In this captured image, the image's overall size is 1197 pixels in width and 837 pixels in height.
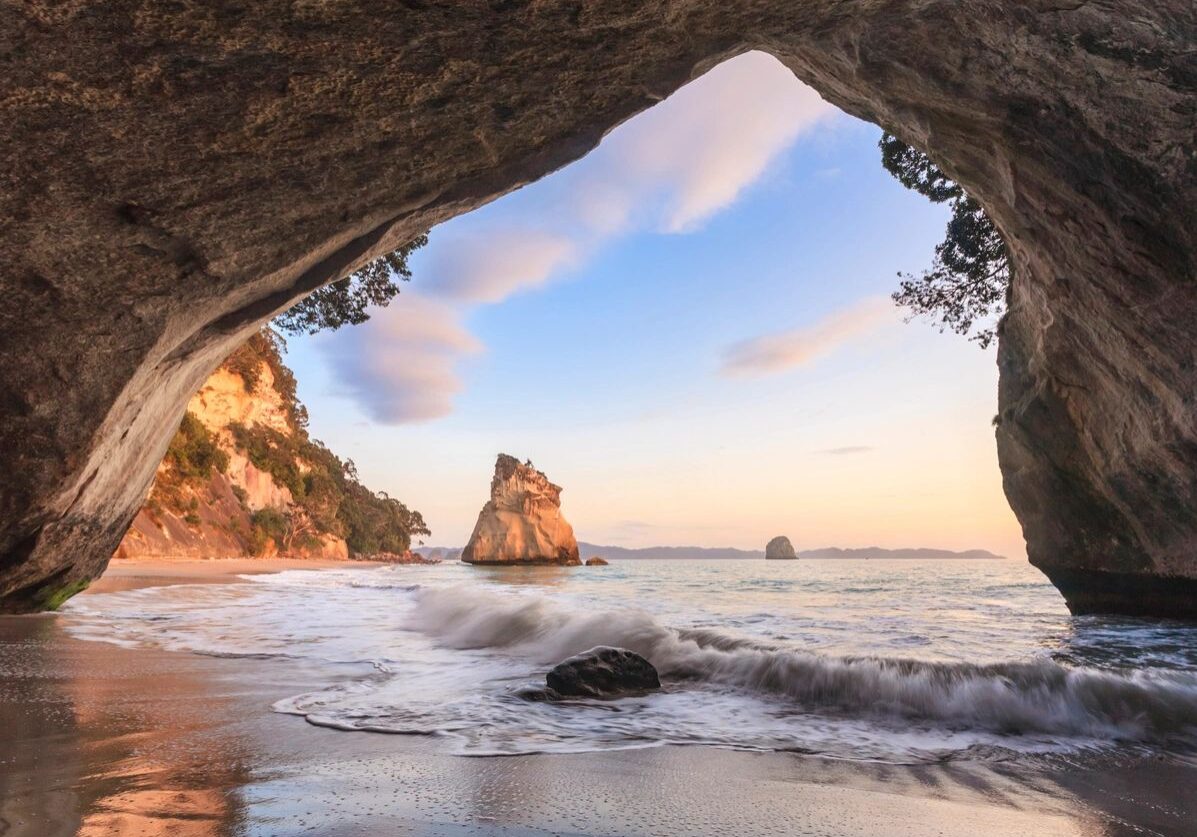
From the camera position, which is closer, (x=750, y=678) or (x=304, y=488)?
(x=750, y=678)

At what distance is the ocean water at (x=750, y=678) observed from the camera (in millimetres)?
3713

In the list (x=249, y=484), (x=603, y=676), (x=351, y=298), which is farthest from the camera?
(x=249, y=484)

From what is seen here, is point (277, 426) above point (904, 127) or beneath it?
above

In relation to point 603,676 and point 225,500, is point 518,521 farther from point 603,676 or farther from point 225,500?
point 603,676

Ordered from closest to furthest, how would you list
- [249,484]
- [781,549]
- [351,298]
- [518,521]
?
[351,298]
[249,484]
[518,521]
[781,549]

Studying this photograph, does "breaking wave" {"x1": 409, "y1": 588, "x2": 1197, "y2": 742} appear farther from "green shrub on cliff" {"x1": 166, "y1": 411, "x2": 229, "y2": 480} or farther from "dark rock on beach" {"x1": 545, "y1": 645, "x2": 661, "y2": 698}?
"green shrub on cliff" {"x1": 166, "y1": 411, "x2": 229, "y2": 480}

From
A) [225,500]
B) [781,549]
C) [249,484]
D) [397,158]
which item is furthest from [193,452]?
[781,549]

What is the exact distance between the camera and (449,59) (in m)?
4.06

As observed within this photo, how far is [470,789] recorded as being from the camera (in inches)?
101

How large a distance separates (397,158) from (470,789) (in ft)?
13.5

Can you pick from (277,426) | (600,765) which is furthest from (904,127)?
(277,426)

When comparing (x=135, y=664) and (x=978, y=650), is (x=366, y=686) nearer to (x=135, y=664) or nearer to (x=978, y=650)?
(x=135, y=664)

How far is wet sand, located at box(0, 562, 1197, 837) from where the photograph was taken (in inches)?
86.4

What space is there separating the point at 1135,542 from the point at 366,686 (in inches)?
408
